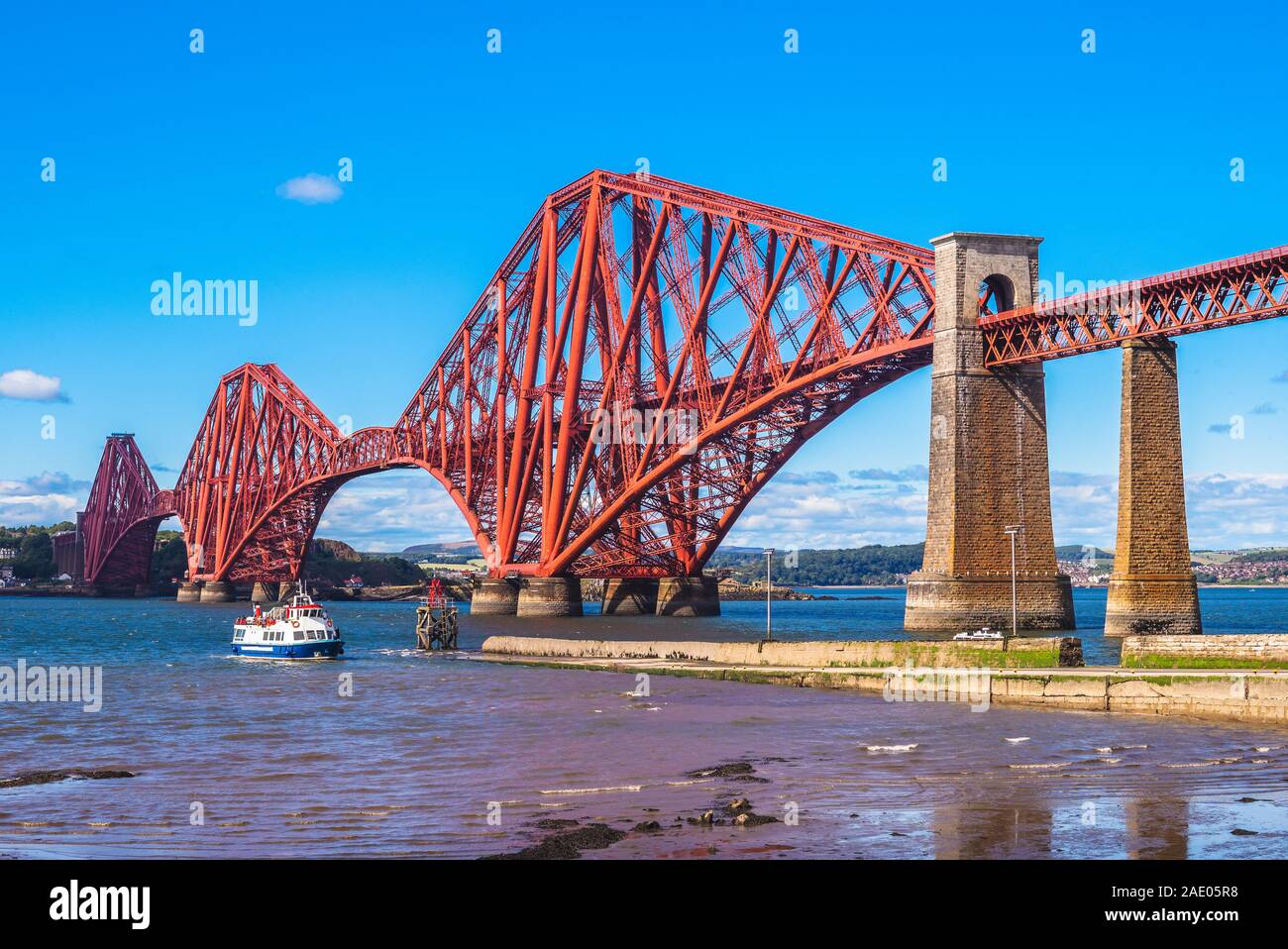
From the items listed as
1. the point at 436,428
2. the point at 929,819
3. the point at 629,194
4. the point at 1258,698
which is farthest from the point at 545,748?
the point at 436,428

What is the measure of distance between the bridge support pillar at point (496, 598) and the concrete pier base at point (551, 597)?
4526 mm

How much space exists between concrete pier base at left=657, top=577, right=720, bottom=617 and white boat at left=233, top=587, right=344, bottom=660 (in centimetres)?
4123

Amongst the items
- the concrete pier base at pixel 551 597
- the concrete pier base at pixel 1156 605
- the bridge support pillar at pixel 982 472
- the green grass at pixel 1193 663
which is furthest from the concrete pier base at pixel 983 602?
the concrete pier base at pixel 551 597

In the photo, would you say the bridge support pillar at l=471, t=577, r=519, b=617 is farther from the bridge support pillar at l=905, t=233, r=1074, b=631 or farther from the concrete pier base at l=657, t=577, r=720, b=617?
the bridge support pillar at l=905, t=233, r=1074, b=631

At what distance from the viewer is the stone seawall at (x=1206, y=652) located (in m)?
37.2

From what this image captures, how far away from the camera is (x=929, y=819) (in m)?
20.9

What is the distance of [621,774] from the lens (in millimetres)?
27188

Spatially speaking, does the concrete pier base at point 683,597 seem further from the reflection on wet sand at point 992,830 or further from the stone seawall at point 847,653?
the reflection on wet sand at point 992,830

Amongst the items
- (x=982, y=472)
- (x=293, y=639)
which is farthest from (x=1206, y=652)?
(x=293, y=639)

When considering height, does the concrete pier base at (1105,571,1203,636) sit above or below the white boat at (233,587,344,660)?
above

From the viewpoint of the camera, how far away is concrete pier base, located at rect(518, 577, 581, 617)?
10564 centimetres

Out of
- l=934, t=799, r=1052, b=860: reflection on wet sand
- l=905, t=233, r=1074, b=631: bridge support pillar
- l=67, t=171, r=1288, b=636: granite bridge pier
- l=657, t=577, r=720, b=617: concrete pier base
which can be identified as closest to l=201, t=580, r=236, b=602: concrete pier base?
l=67, t=171, r=1288, b=636: granite bridge pier

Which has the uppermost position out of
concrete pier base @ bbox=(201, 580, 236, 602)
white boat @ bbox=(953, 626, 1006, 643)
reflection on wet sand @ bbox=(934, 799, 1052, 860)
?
white boat @ bbox=(953, 626, 1006, 643)
